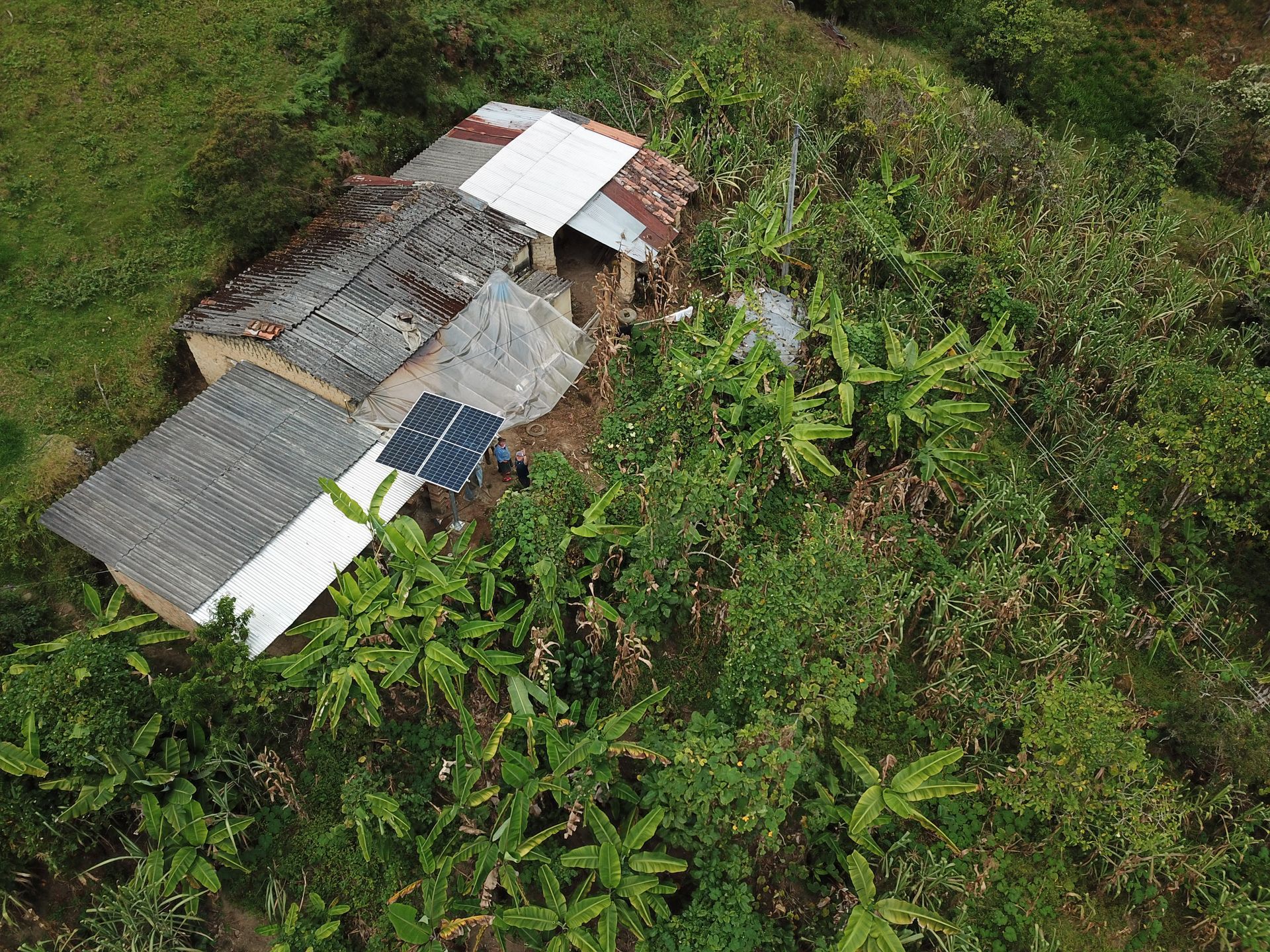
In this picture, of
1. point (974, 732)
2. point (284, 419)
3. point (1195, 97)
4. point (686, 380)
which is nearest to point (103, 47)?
point (284, 419)

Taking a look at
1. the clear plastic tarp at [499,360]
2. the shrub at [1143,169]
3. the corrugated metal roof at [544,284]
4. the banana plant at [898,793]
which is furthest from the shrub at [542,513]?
the shrub at [1143,169]

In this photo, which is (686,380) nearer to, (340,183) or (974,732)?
(974,732)

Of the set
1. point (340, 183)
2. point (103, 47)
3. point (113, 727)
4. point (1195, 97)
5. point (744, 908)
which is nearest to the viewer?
point (744, 908)

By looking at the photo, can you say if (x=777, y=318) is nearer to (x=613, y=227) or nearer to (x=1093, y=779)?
(x=613, y=227)

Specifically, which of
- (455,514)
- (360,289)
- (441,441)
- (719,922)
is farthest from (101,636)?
(719,922)

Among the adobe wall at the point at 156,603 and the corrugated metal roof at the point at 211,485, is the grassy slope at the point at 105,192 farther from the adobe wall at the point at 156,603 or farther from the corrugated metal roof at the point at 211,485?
the adobe wall at the point at 156,603
